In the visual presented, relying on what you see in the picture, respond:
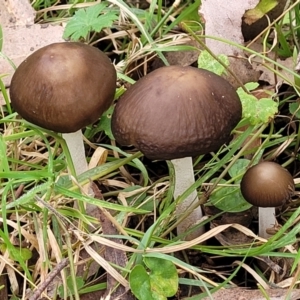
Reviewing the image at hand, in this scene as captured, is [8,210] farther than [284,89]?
No

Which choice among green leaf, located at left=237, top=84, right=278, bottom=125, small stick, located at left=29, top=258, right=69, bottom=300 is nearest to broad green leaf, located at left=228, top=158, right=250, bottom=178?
green leaf, located at left=237, top=84, right=278, bottom=125

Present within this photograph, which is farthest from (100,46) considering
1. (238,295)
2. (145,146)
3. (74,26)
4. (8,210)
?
(238,295)

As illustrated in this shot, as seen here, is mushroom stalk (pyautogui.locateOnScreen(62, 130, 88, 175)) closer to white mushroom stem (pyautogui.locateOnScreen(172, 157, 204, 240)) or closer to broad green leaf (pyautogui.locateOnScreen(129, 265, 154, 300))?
white mushroom stem (pyautogui.locateOnScreen(172, 157, 204, 240))

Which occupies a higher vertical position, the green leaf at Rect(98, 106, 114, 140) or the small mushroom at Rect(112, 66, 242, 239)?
the small mushroom at Rect(112, 66, 242, 239)

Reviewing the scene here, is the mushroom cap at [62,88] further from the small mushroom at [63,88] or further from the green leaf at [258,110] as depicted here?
the green leaf at [258,110]

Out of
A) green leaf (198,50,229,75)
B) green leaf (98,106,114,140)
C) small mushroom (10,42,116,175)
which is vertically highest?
small mushroom (10,42,116,175)

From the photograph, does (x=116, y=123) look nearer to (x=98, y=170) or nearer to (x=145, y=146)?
(x=145, y=146)
